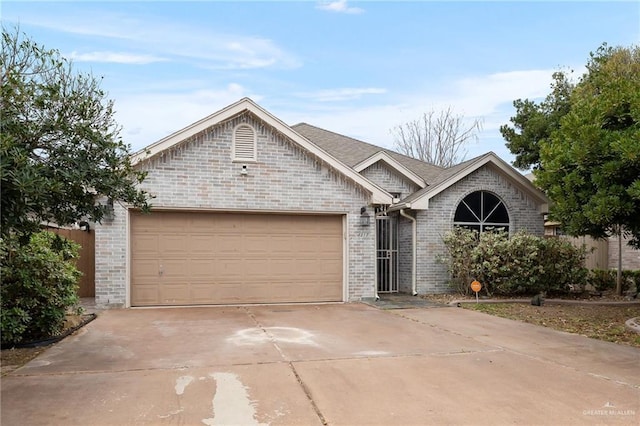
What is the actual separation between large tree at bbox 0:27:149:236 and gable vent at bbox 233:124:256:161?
5.72 meters

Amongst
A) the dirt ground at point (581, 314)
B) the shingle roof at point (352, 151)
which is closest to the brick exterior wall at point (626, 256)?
the dirt ground at point (581, 314)

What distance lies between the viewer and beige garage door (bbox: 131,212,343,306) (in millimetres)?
11719

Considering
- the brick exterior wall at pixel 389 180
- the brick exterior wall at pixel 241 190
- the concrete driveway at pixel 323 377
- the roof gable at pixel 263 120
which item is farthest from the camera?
the brick exterior wall at pixel 389 180

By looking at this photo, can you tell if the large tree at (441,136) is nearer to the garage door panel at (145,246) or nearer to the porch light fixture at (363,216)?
the porch light fixture at (363,216)

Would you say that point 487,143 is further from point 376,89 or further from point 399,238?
point 399,238

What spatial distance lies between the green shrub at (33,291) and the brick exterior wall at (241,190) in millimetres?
3208

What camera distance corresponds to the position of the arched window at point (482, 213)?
15008mm

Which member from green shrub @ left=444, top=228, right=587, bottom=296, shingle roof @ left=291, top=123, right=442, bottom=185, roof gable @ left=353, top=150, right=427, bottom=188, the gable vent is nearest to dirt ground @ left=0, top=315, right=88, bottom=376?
the gable vent

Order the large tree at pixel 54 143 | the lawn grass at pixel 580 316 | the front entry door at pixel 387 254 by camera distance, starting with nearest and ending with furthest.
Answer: the large tree at pixel 54 143 < the lawn grass at pixel 580 316 < the front entry door at pixel 387 254

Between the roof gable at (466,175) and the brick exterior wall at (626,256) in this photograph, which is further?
the brick exterior wall at (626,256)

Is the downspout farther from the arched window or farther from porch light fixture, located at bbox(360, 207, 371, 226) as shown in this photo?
porch light fixture, located at bbox(360, 207, 371, 226)

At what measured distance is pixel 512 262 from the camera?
44.4 ft

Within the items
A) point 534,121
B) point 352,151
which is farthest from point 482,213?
point 534,121

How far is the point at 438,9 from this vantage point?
11.2 meters
